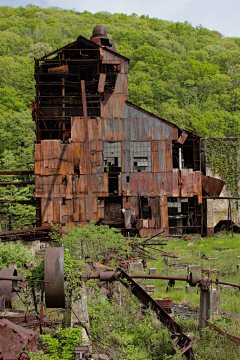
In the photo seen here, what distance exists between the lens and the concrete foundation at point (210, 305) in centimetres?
667

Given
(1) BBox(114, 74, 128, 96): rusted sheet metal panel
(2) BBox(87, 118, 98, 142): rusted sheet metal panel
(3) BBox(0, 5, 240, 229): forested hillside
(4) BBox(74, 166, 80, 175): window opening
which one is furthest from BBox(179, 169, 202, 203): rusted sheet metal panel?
(3) BBox(0, 5, 240, 229): forested hillside

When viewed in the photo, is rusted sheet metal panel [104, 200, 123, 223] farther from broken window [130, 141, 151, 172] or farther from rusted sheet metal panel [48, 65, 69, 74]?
rusted sheet metal panel [48, 65, 69, 74]

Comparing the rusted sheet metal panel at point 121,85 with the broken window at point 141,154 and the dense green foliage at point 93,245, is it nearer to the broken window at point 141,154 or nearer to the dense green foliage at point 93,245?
the broken window at point 141,154

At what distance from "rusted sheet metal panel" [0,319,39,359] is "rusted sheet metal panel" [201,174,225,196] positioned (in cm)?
2049

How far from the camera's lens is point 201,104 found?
63.0 metres

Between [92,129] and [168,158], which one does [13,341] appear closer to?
[92,129]

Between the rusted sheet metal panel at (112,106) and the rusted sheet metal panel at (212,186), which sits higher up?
the rusted sheet metal panel at (112,106)

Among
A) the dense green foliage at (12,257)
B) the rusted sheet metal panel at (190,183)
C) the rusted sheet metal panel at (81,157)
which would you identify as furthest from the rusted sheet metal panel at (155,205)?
the dense green foliage at (12,257)

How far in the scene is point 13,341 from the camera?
559cm

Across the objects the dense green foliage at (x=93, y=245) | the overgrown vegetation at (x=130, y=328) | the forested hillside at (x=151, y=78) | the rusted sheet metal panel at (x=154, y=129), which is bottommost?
the overgrown vegetation at (x=130, y=328)

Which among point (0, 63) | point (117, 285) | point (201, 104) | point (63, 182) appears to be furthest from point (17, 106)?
point (117, 285)

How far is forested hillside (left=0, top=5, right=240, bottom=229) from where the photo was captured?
49312mm

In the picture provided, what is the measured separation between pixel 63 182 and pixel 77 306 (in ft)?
49.4

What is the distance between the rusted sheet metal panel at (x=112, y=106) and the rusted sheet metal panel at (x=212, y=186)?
801cm
